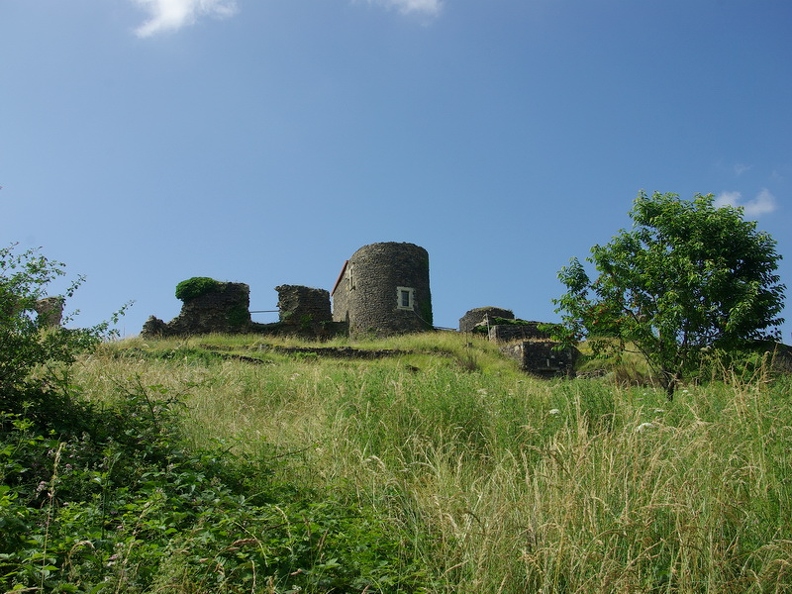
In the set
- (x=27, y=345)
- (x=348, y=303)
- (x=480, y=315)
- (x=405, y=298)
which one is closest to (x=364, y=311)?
(x=348, y=303)

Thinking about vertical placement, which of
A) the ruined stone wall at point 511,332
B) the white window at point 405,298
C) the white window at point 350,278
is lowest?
the ruined stone wall at point 511,332

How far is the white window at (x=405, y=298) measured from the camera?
95.2 ft

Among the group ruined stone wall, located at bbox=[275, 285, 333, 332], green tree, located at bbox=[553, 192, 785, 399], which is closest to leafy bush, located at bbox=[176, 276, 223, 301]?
ruined stone wall, located at bbox=[275, 285, 333, 332]

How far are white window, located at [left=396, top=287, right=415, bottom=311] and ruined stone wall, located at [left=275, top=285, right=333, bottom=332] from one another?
3.03 m

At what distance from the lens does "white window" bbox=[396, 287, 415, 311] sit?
2903cm

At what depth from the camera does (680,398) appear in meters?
6.83

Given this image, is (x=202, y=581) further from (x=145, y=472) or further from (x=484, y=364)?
(x=484, y=364)

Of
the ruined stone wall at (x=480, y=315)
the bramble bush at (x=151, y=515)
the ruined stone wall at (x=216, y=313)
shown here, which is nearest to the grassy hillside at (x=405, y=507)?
the bramble bush at (x=151, y=515)

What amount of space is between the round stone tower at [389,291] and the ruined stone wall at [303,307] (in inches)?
71.9

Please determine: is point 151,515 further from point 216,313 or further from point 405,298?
point 405,298

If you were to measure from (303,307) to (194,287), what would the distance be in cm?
437

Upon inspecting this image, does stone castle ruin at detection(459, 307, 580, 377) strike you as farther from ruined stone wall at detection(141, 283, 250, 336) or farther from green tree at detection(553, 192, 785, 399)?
ruined stone wall at detection(141, 283, 250, 336)

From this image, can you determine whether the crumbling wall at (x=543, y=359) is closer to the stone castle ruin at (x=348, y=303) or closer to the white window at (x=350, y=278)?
the stone castle ruin at (x=348, y=303)

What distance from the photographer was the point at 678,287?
13.8 metres
